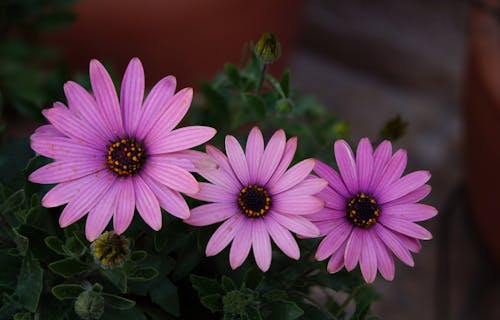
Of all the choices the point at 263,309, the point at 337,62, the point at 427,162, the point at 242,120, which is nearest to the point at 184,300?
the point at 263,309

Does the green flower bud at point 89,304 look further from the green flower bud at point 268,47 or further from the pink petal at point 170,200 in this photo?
the green flower bud at point 268,47

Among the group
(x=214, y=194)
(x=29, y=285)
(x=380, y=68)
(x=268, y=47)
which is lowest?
(x=29, y=285)

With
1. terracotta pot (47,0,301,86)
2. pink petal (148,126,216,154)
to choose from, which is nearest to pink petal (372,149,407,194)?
pink petal (148,126,216,154)

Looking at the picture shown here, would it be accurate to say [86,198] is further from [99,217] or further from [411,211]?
[411,211]

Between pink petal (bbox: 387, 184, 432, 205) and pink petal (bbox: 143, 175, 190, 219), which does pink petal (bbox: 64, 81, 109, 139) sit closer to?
pink petal (bbox: 143, 175, 190, 219)

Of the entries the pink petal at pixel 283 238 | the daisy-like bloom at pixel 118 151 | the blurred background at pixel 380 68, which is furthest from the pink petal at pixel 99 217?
the blurred background at pixel 380 68

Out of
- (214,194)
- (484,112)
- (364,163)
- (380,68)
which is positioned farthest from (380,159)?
(380,68)
